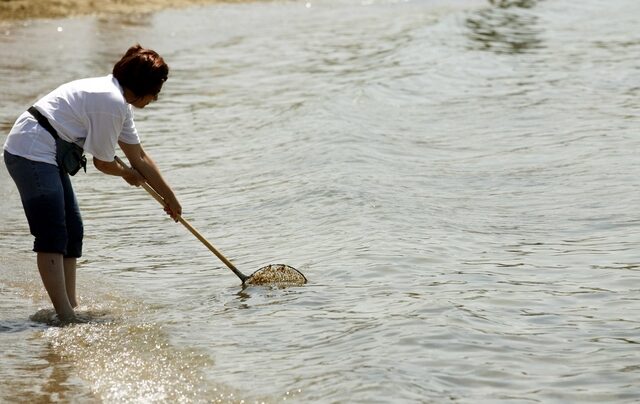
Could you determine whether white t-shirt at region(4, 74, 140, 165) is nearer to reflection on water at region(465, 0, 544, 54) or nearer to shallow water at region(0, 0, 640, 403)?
shallow water at region(0, 0, 640, 403)

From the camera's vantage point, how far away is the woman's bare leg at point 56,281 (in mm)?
6051

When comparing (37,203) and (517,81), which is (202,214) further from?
(517,81)

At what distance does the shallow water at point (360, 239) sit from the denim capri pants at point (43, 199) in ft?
1.77

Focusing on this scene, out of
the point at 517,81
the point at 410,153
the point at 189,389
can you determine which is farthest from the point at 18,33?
the point at 189,389

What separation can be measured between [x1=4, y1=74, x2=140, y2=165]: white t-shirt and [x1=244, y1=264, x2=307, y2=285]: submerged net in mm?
1474

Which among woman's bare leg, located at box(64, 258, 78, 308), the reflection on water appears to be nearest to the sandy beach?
the reflection on water

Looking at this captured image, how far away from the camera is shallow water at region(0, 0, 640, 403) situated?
18.4ft

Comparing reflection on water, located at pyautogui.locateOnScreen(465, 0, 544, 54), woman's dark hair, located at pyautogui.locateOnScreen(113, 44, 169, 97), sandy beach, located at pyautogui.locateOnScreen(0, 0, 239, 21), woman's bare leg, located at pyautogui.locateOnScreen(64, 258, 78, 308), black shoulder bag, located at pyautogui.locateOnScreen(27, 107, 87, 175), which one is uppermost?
woman's dark hair, located at pyautogui.locateOnScreen(113, 44, 169, 97)

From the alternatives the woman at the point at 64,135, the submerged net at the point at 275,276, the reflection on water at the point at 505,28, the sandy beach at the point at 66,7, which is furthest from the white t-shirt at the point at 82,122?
the sandy beach at the point at 66,7

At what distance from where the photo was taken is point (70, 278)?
6449mm

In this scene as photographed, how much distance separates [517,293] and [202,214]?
3.23 meters

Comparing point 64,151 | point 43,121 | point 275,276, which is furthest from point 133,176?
point 275,276

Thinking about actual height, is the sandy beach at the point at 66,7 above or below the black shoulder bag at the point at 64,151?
below

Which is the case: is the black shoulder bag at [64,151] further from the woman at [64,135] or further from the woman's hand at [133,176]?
the woman's hand at [133,176]
